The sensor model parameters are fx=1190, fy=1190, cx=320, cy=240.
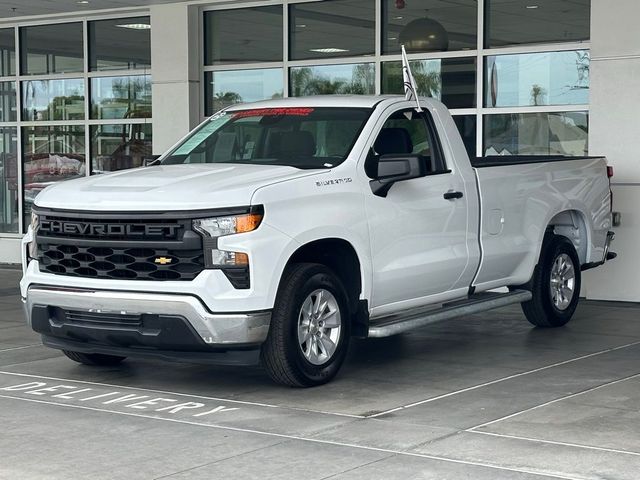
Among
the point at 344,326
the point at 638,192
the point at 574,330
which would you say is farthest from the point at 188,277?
the point at 638,192

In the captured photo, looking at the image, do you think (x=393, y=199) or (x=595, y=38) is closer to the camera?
(x=393, y=199)

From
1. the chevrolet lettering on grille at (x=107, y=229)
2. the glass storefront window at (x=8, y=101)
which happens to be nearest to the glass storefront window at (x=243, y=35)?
the glass storefront window at (x=8, y=101)

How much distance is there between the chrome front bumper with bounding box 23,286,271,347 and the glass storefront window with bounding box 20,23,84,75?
33.4 ft

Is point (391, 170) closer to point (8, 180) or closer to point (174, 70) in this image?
point (174, 70)

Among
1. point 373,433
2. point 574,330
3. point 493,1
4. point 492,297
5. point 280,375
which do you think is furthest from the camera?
point 493,1

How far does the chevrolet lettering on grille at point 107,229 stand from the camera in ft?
25.1

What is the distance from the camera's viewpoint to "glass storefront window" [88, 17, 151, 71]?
16562mm

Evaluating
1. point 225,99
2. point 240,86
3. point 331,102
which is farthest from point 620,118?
point 225,99

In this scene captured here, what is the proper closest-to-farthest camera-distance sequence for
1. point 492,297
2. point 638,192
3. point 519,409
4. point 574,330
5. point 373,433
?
point 373,433 < point 519,409 < point 492,297 < point 574,330 < point 638,192

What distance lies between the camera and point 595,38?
41.7 ft

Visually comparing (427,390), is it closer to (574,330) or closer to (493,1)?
(574,330)

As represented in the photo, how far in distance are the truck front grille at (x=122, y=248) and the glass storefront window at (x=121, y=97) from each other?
8.74 m

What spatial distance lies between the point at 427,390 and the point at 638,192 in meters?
5.52

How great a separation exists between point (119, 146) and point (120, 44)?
144 cm
